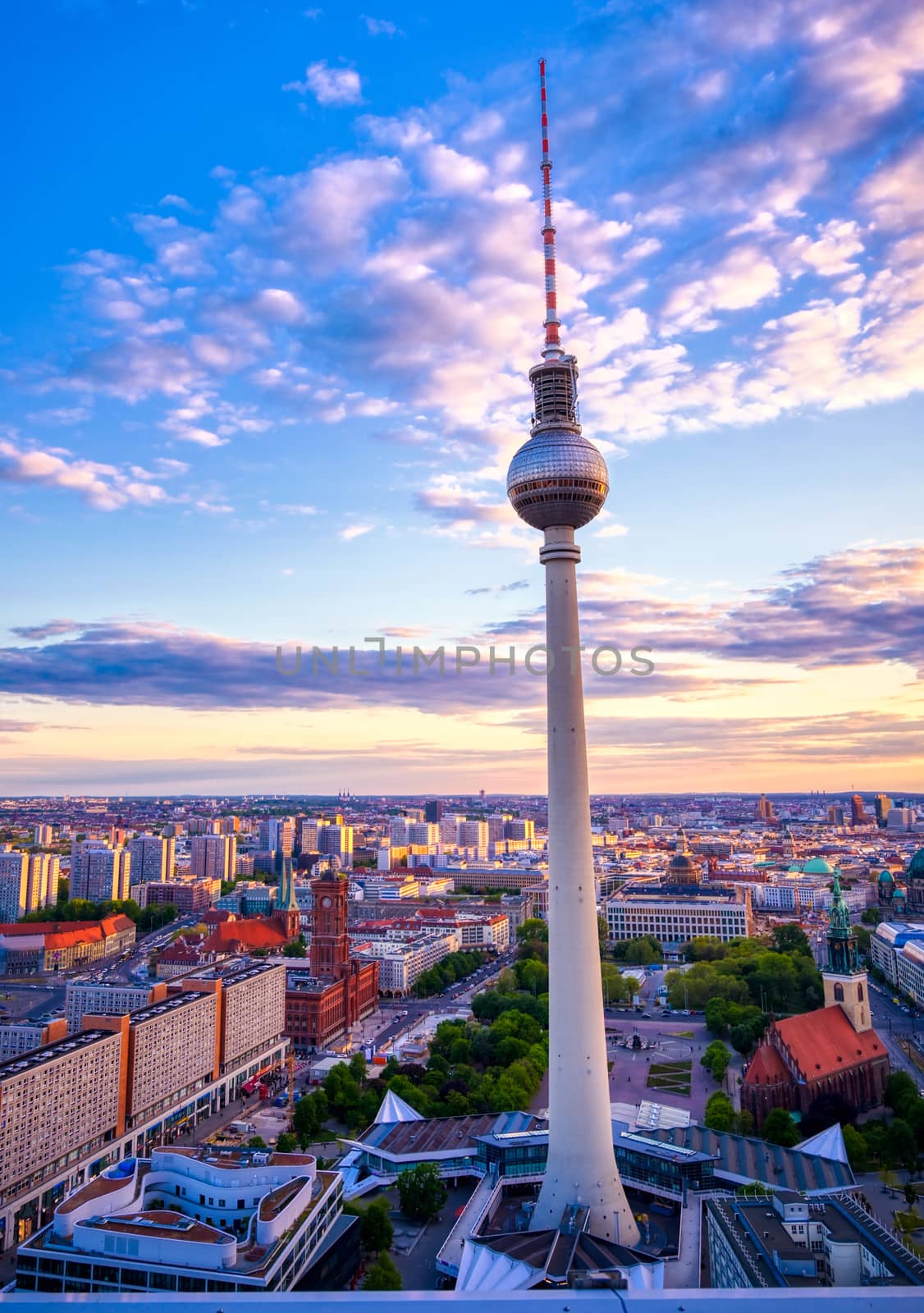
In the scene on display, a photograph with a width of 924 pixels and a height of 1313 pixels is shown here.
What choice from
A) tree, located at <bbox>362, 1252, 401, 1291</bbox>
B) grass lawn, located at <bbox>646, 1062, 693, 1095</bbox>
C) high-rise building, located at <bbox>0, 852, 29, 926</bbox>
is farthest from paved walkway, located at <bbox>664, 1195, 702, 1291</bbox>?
high-rise building, located at <bbox>0, 852, 29, 926</bbox>

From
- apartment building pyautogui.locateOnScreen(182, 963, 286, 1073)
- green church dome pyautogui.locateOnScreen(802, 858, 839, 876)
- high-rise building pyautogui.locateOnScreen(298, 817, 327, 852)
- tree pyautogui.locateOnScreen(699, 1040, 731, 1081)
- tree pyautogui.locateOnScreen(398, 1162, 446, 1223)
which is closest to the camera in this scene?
tree pyautogui.locateOnScreen(398, 1162, 446, 1223)

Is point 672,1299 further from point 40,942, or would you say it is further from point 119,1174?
point 40,942

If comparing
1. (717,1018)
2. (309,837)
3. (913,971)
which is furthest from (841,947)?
(309,837)

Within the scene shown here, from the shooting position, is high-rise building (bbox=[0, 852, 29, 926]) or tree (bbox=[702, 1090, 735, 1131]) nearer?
tree (bbox=[702, 1090, 735, 1131])

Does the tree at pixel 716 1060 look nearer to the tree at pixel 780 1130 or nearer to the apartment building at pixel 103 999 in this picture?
the tree at pixel 780 1130

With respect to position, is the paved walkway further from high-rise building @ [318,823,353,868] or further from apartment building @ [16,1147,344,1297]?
high-rise building @ [318,823,353,868]

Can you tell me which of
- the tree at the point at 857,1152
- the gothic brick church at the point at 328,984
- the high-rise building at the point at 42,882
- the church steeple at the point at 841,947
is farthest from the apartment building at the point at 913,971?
the high-rise building at the point at 42,882

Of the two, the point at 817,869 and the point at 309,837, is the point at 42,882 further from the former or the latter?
the point at 817,869
